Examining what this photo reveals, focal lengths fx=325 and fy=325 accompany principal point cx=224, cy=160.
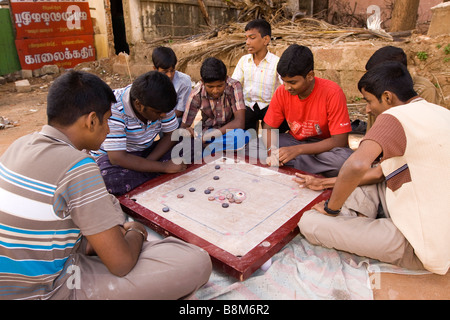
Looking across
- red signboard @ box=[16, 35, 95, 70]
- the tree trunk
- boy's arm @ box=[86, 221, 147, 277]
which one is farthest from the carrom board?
red signboard @ box=[16, 35, 95, 70]

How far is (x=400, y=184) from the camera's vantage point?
6.08 ft

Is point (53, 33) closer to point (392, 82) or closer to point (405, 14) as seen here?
point (405, 14)

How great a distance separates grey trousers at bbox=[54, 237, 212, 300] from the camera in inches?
61.2

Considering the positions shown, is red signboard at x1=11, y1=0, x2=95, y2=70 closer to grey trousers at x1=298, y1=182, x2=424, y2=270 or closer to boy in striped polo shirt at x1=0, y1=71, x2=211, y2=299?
boy in striped polo shirt at x1=0, y1=71, x2=211, y2=299

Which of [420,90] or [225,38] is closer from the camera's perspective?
[420,90]

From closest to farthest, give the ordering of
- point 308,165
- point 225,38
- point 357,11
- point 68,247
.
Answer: point 68,247 → point 308,165 → point 225,38 → point 357,11

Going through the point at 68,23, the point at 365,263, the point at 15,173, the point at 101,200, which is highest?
the point at 68,23

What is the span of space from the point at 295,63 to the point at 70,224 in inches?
89.5

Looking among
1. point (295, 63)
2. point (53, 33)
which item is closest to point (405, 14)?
point (295, 63)

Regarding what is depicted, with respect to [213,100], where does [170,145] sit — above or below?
below

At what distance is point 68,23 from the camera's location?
10.5 m

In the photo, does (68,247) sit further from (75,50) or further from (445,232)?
(75,50)

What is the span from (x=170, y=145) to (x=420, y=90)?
247 centimetres

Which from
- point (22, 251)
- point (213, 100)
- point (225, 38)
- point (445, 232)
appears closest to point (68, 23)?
point (225, 38)
